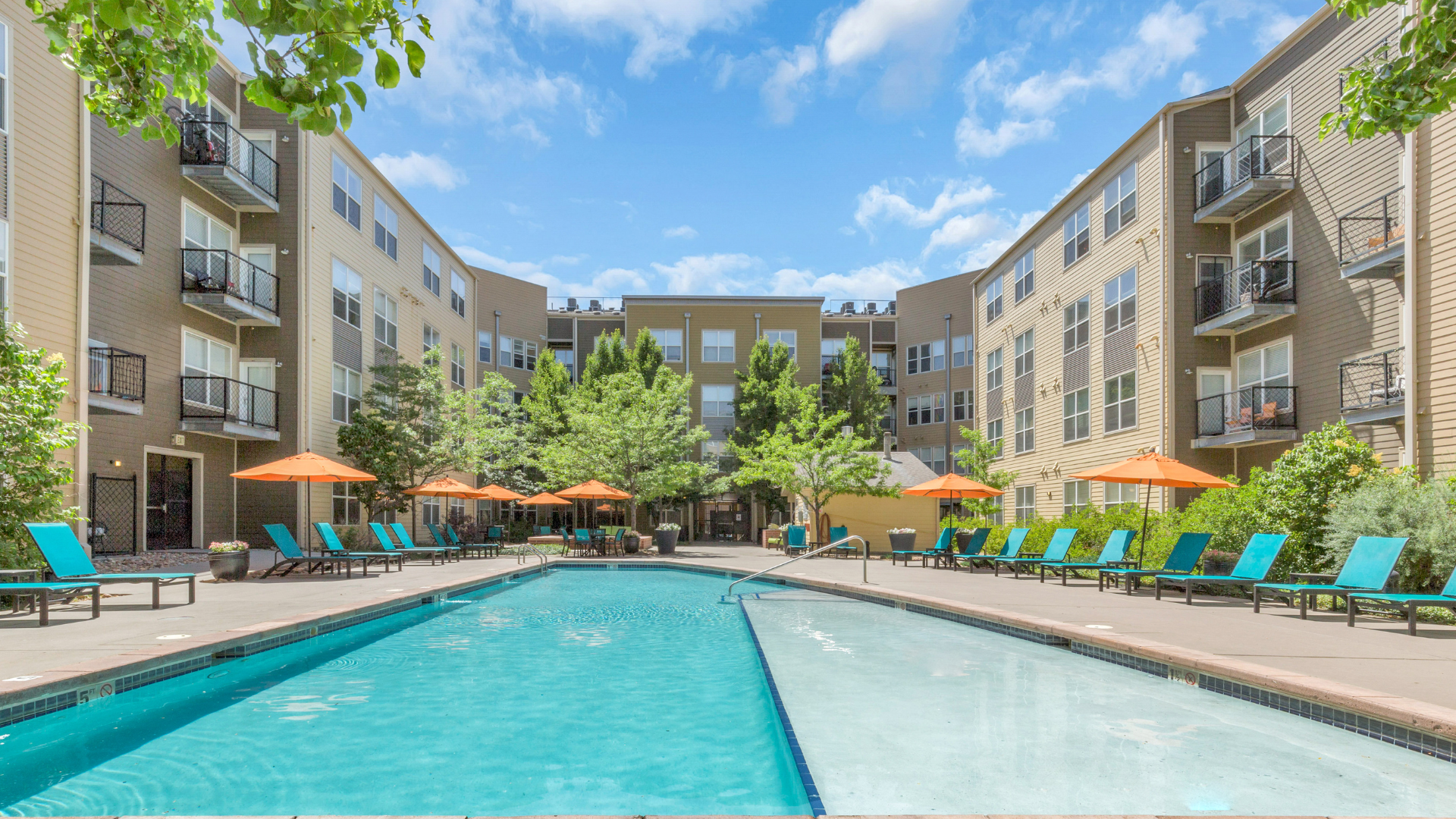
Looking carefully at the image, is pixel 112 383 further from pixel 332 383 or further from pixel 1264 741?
pixel 1264 741

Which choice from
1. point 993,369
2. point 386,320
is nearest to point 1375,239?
point 993,369

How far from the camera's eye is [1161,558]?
14.3 metres

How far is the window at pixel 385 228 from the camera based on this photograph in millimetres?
27094

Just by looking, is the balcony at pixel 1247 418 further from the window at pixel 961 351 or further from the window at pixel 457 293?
the window at pixel 457 293

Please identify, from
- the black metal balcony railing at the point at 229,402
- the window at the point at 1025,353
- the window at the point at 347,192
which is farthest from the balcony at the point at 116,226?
the window at the point at 1025,353

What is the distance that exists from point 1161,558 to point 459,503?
25.8m

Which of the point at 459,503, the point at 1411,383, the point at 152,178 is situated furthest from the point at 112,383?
the point at 1411,383

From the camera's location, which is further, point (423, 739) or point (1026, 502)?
point (1026, 502)

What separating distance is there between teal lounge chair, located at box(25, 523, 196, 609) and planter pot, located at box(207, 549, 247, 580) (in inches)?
160

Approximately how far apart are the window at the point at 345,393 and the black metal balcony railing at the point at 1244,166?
854 inches

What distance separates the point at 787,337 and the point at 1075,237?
17155 millimetres

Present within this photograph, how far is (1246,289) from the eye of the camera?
18.8m

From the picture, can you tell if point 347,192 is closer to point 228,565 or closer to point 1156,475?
point 228,565

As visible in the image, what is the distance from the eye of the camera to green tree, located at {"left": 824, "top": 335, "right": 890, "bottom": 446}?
37.9 metres
